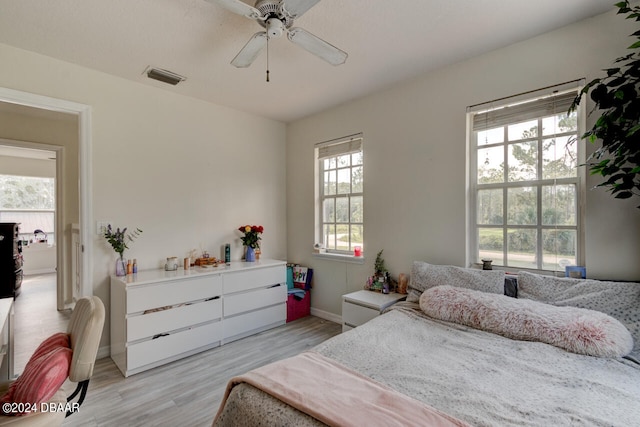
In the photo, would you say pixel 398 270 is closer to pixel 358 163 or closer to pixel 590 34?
pixel 358 163

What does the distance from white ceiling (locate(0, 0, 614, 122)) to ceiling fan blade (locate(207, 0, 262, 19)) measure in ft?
1.30

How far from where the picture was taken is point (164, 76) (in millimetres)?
2768

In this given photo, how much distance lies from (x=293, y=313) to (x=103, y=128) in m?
2.81

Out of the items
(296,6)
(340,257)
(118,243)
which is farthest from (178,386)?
(296,6)

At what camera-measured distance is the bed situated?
1.10 m

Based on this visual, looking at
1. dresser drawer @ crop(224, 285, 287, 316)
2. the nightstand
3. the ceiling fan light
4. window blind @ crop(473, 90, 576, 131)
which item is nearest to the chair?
dresser drawer @ crop(224, 285, 287, 316)

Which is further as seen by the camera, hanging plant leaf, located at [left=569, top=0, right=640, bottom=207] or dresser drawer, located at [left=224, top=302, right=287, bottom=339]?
dresser drawer, located at [left=224, top=302, right=287, bottom=339]

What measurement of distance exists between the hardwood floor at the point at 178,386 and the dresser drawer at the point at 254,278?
21.8 inches

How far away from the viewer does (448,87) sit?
104 inches

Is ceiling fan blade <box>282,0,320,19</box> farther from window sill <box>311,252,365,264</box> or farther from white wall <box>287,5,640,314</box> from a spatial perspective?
window sill <box>311,252,365,264</box>

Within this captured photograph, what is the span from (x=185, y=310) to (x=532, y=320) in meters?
2.70

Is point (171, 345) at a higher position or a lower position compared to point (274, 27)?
lower

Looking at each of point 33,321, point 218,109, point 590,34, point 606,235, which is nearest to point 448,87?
point 590,34

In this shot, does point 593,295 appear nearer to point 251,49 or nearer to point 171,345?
point 251,49
